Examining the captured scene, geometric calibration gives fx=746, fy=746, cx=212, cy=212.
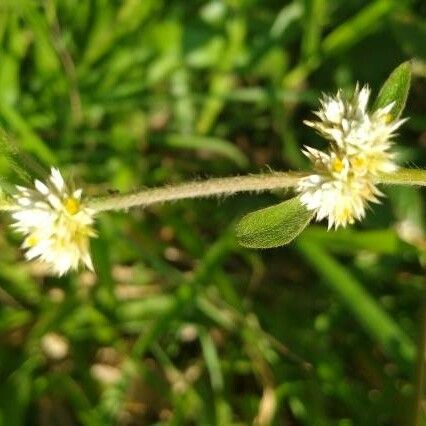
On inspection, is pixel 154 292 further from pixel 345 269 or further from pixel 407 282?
pixel 407 282

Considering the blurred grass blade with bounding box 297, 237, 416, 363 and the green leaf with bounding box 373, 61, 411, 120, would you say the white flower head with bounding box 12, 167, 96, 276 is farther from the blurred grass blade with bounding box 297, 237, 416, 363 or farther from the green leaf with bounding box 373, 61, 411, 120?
the blurred grass blade with bounding box 297, 237, 416, 363

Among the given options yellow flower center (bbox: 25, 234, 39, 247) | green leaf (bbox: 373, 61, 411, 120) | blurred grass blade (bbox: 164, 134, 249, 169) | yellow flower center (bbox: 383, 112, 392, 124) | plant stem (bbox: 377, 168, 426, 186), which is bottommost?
yellow flower center (bbox: 25, 234, 39, 247)

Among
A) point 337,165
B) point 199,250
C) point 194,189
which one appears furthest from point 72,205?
point 199,250

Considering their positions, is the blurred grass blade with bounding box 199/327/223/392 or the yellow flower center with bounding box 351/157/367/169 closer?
the yellow flower center with bounding box 351/157/367/169

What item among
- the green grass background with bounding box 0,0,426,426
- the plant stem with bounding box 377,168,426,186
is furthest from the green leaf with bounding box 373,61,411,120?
the green grass background with bounding box 0,0,426,426

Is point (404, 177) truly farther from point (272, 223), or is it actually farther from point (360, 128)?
point (272, 223)

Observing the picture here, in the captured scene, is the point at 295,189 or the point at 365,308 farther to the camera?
the point at 365,308

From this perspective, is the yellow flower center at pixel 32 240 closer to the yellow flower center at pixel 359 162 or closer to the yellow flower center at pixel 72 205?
the yellow flower center at pixel 72 205
